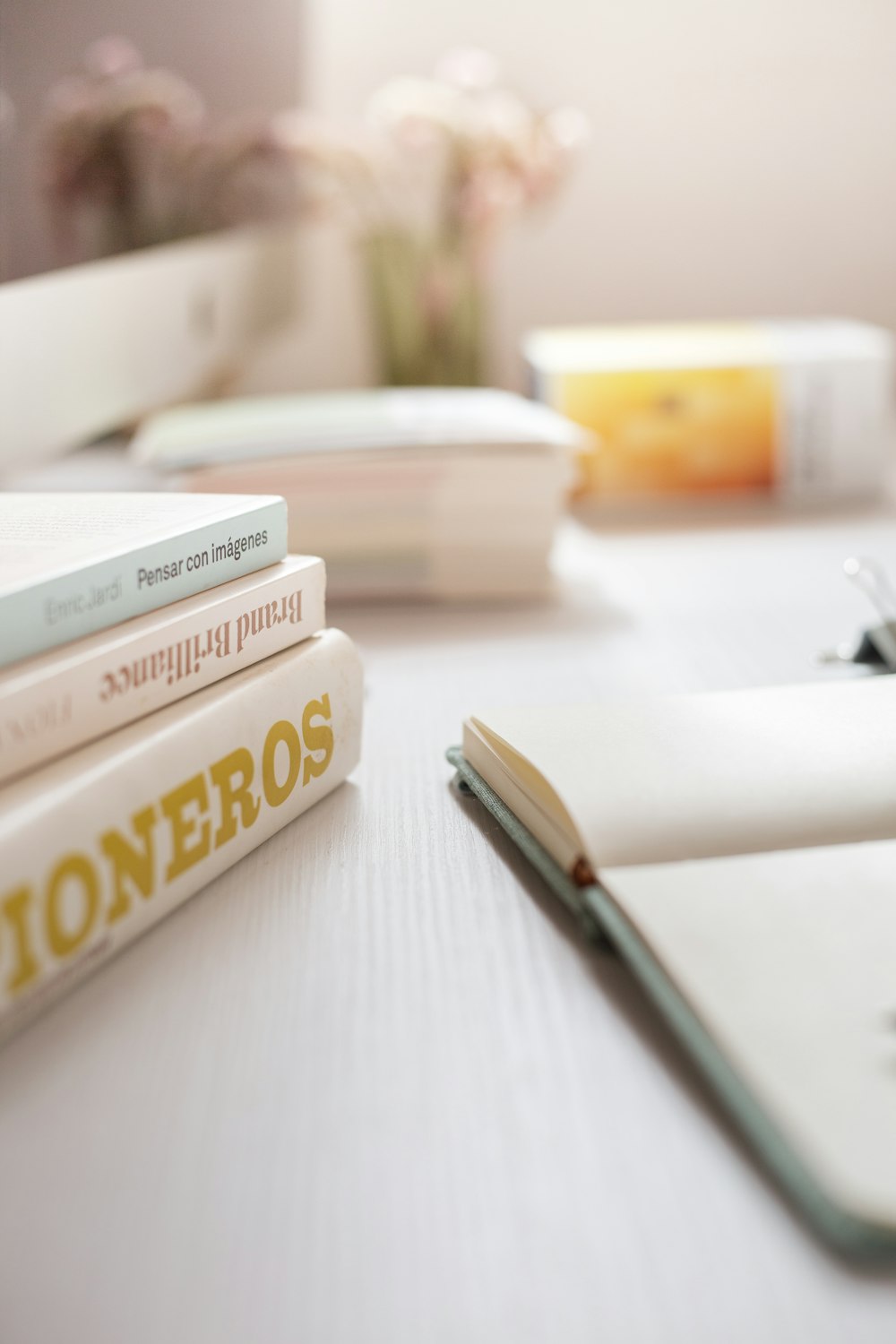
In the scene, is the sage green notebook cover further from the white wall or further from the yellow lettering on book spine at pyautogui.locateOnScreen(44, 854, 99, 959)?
the white wall

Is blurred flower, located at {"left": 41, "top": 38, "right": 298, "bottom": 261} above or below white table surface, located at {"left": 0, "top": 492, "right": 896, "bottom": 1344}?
above

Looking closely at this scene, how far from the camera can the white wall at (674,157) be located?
5.49 ft

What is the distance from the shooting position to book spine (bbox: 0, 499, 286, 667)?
35 cm

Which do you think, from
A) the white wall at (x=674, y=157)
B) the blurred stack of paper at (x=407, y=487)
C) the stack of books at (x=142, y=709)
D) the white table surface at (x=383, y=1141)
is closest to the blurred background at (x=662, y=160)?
the white wall at (x=674, y=157)

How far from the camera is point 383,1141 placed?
30 centimetres

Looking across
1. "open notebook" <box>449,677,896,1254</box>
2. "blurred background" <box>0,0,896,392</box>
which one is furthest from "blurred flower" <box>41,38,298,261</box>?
"open notebook" <box>449,677,896,1254</box>

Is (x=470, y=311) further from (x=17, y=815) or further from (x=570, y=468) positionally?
(x=17, y=815)

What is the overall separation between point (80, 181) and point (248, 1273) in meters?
0.97

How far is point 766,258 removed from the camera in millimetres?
1790

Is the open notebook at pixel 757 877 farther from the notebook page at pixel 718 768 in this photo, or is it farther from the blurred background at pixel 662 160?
the blurred background at pixel 662 160

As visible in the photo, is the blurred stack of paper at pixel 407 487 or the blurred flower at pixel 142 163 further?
the blurred flower at pixel 142 163

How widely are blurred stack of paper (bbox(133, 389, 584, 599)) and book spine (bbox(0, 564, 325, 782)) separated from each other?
1.04ft

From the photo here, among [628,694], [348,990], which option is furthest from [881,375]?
[348,990]

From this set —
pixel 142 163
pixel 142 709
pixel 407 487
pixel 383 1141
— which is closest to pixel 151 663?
pixel 142 709
